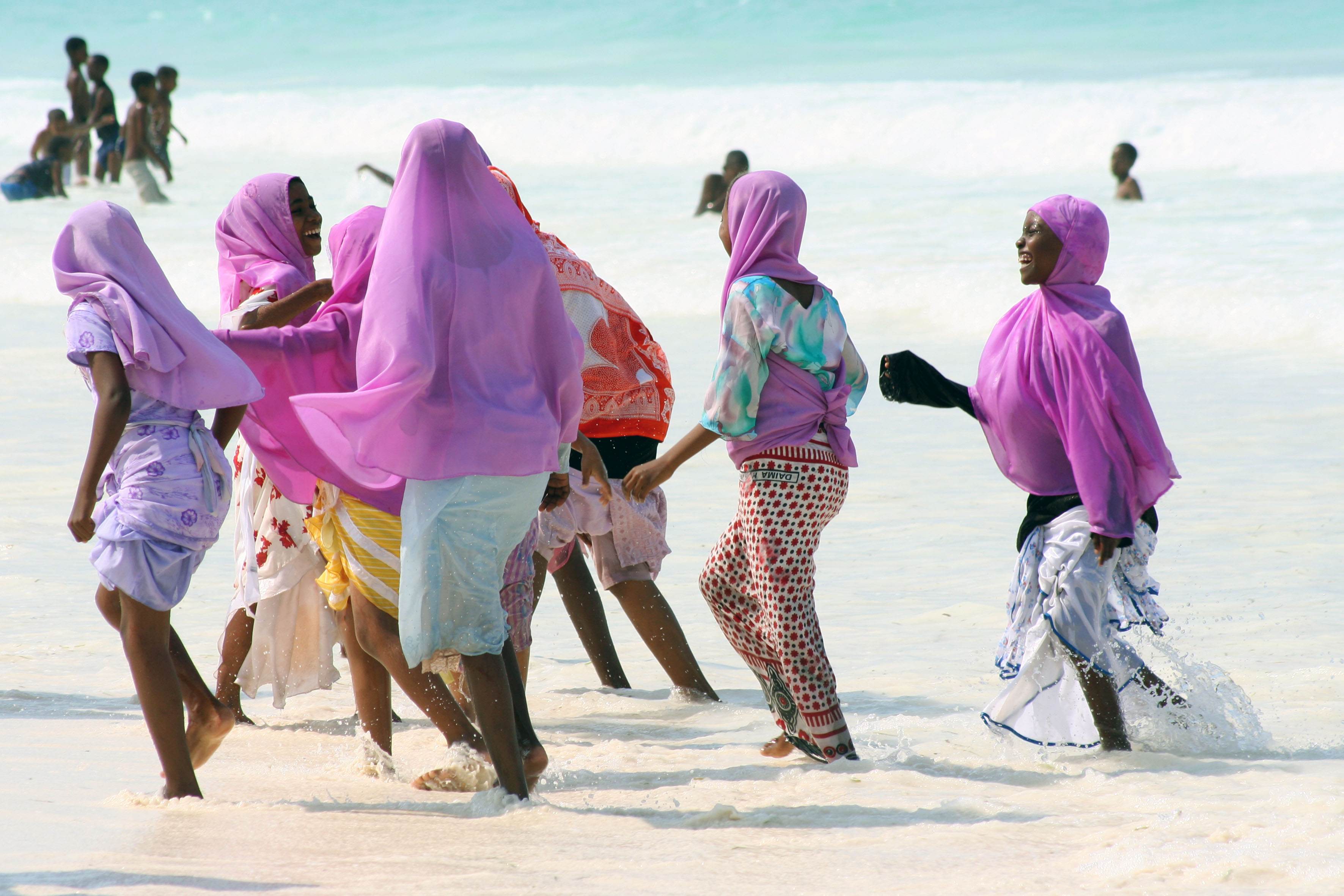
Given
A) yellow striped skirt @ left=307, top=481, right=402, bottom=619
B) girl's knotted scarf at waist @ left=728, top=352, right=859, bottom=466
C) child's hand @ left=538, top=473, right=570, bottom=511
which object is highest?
girl's knotted scarf at waist @ left=728, top=352, right=859, bottom=466

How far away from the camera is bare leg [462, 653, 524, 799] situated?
3.26 meters

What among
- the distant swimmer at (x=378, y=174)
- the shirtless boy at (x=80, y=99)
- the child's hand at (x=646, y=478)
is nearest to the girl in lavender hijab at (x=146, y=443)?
the child's hand at (x=646, y=478)

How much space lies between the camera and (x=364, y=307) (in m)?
3.24

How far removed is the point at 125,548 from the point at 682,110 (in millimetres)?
27067

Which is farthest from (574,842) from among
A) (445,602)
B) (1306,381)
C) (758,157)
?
(758,157)

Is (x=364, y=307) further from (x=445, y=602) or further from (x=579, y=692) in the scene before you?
(x=579, y=692)

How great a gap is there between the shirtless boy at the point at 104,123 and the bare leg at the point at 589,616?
1788cm

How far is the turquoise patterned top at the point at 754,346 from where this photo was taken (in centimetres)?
374

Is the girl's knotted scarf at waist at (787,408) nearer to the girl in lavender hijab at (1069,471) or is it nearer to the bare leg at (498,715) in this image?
the girl in lavender hijab at (1069,471)

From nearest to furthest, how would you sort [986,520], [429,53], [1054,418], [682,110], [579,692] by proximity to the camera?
[1054,418], [579,692], [986,520], [682,110], [429,53]

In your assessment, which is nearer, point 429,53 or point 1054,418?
point 1054,418

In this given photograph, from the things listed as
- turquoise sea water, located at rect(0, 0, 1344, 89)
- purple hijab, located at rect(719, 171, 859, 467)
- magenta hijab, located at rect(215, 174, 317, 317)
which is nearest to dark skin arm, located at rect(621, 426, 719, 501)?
purple hijab, located at rect(719, 171, 859, 467)

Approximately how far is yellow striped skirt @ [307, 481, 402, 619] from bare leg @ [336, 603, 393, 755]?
0.88 ft

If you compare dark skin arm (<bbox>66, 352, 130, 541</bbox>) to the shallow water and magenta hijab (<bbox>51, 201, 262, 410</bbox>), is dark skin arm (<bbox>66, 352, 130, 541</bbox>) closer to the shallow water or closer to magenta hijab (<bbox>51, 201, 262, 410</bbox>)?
magenta hijab (<bbox>51, 201, 262, 410</bbox>)
